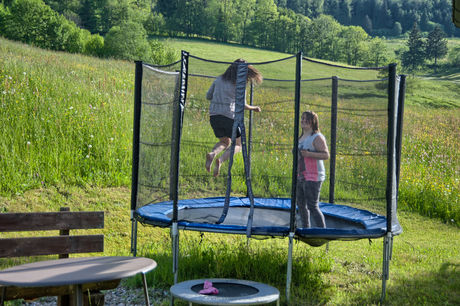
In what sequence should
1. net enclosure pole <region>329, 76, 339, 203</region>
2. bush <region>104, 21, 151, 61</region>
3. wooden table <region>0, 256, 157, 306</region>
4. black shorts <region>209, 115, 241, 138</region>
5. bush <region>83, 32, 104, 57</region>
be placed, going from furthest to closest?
bush <region>83, 32, 104, 57</region>
bush <region>104, 21, 151, 61</region>
net enclosure pole <region>329, 76, 339, 203</region>
black shorts <region>209, 115, 241, 138</region>
wooden table <region>0, 256, 157, 306</region>

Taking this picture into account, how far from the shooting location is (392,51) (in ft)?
231

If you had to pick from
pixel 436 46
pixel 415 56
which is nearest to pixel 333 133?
pixel 415 56

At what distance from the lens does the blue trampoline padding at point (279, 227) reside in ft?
11.8

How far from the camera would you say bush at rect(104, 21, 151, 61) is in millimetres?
38250

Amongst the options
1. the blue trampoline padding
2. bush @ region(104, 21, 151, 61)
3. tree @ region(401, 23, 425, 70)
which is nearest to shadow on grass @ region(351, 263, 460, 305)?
the blue trampoline padding

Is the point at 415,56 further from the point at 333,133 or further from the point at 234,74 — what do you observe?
the point at 234,74

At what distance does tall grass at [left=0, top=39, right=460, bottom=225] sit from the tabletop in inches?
82.4

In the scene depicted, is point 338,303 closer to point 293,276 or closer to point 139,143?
point 293,276

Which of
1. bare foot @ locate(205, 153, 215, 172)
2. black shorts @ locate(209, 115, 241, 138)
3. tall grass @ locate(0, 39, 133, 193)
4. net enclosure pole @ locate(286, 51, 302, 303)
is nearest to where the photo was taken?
net enclosure pole @ locate(286, 51, 302, 303)

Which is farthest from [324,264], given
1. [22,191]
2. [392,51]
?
[392,51]

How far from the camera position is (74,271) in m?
2.47

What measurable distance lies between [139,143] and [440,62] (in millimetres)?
64896

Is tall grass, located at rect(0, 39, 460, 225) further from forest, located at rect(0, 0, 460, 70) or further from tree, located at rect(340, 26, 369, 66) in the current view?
tree, located at rect(340, 26, 369, 66)

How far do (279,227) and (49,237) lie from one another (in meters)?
1.55
